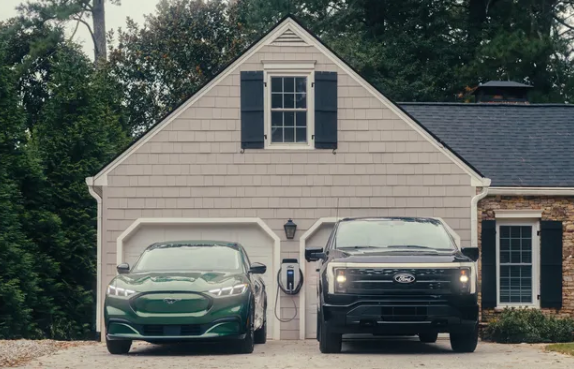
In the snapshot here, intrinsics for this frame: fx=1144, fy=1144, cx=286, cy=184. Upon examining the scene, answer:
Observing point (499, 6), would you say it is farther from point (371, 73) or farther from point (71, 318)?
point (71, 318)

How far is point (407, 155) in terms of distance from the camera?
69.3 feet

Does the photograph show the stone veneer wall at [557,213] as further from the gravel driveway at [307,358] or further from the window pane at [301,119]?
the gravel driveway at [307,358]

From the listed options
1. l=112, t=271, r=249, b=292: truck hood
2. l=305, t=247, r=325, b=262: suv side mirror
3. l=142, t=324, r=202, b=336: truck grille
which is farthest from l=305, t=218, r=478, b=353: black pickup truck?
l=142, t=324, r=202, b=336: truck grille

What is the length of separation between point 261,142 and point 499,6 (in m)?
22.3

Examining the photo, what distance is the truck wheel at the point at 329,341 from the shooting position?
584 inches

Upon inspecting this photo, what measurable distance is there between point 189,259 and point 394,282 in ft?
10.1

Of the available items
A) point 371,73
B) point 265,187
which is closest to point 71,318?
point 265,187

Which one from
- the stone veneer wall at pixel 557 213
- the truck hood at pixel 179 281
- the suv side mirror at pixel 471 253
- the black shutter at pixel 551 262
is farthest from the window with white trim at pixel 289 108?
the truck hood at pixel 179 281

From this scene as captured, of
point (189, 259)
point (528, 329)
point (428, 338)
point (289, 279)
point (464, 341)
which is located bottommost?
point (528, 329)

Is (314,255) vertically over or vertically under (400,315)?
over

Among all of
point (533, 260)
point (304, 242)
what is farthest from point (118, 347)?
point (533, 260)

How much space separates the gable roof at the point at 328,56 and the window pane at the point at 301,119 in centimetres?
113

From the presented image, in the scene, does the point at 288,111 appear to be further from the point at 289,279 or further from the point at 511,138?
the point at 511,138

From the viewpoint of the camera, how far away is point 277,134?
21312mm
